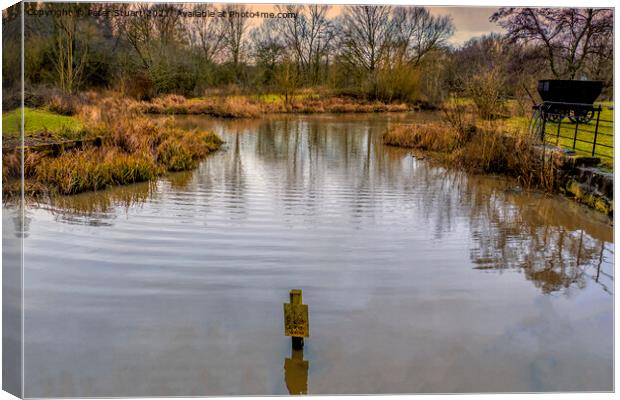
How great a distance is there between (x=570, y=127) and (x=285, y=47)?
675 centimetres

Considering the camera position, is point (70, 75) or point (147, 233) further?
point (147, 233)

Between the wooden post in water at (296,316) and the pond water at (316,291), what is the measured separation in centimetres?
23

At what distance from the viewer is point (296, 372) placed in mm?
4016

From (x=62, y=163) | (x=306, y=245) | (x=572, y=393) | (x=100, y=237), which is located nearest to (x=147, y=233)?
(x=100, y=237)

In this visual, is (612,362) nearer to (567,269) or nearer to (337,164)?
(567,269)

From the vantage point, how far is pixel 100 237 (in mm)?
6980

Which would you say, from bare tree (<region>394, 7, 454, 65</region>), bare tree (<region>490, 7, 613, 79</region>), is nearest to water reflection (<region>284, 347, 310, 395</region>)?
bare tree (<region>394, 7, 454, 65</region>)

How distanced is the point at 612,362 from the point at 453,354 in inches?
37.3

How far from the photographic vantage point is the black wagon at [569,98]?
24.2 ft

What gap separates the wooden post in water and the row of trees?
1.91m

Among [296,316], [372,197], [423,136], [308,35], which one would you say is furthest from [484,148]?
[296,316]

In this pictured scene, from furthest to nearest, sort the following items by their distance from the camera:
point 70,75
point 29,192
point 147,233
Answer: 1. point 29,192
2. point 147,233
3. point 70,75

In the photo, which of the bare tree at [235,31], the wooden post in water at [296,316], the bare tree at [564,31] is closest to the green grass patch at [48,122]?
the bare tree at [235,31]

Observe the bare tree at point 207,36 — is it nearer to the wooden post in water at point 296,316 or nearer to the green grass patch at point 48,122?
the green grass patch at point 48,122
